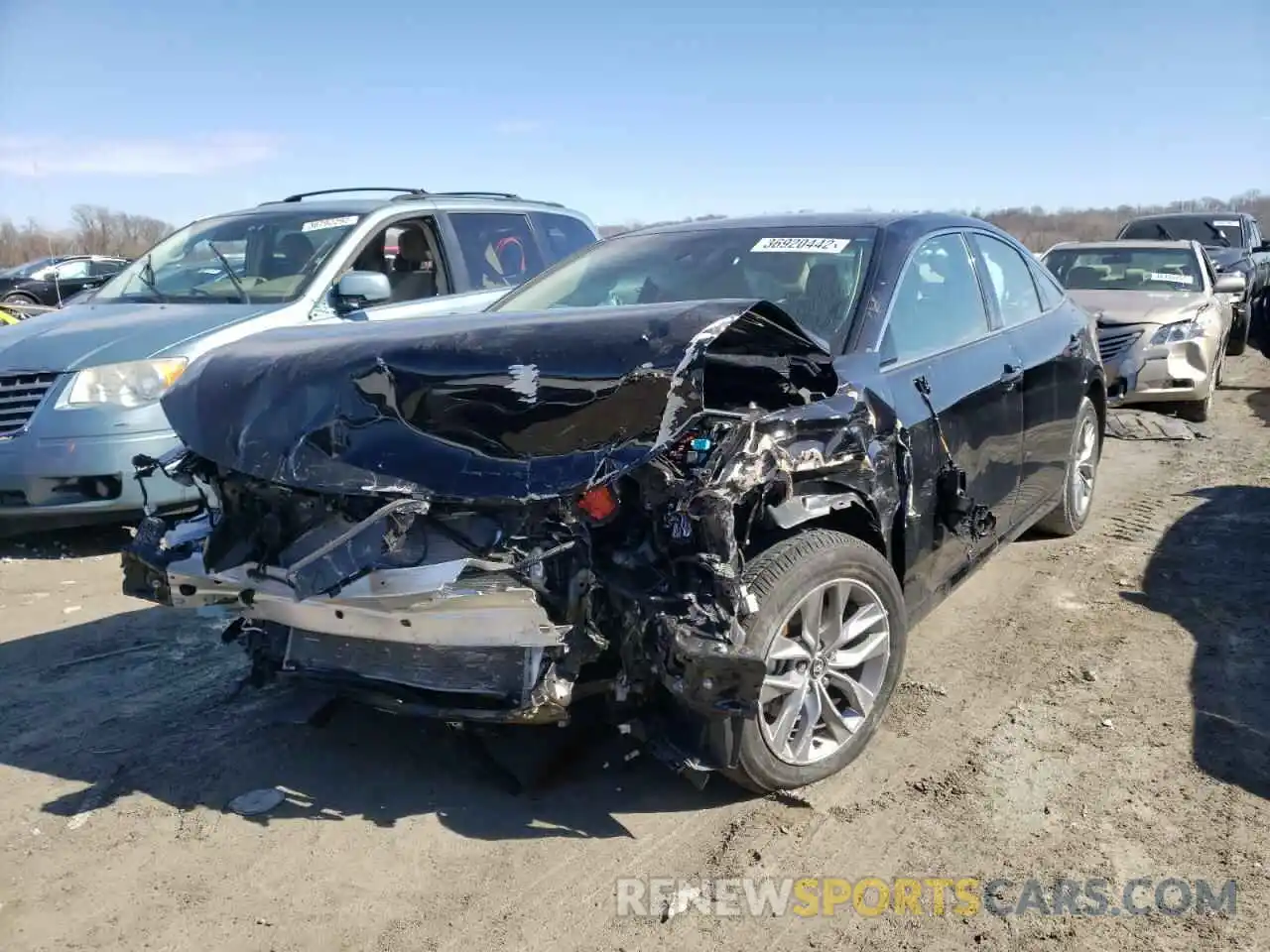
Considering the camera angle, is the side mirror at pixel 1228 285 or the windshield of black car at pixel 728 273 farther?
the side mirror at pixel 1228 285

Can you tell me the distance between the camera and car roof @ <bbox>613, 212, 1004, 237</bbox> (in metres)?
4.20

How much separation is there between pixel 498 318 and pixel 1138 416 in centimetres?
773

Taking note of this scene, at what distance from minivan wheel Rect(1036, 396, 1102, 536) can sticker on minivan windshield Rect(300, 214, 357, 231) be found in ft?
15.2

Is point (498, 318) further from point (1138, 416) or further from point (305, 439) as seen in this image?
point (1138, 416)

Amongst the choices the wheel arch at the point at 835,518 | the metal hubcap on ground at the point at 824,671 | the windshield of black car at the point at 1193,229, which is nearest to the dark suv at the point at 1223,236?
the windshield of black car at the point at 1193,229

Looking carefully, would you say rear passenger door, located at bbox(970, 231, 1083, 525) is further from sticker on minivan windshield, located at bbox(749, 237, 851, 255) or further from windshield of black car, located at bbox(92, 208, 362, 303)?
windshield of black car, located at bbox(92, 208, 362, 303)

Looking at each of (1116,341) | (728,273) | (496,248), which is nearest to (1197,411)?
(1116,341)

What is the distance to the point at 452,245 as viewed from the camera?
717 centimetres

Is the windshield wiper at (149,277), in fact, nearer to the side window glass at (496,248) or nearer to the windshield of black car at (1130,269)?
the side window glass at (496,248)

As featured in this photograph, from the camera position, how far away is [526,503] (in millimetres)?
2756

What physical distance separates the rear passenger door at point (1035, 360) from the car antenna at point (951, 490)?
3.00 feet

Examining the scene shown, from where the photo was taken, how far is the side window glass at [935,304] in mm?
3785

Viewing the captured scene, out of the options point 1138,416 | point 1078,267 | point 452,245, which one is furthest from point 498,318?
point 1078,267

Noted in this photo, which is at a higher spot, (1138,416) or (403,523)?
(403,523)
